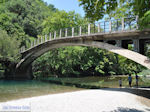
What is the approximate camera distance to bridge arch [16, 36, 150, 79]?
10.9 m

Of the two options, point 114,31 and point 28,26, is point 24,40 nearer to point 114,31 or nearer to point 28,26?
point 28,26

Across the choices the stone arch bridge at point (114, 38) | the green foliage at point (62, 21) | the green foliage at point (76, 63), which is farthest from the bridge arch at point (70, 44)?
the green foliage at point (62, 21)

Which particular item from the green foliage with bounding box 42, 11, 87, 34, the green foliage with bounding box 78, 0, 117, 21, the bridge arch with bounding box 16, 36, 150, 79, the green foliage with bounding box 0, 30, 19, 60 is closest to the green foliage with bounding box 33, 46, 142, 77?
the bridge arch with bounding box 16, 36, 150, 79

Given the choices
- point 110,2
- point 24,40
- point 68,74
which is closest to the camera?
point 110,2

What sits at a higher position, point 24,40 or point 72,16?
point 72,16

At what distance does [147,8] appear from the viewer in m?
4.48

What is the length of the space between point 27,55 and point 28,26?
83.0 ft

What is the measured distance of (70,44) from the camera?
17.8 m

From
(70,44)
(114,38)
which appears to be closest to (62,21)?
(70,44)

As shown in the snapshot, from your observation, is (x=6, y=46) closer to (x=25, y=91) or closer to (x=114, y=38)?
(x=25, y=91)

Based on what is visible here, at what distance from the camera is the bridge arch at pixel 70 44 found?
10915 millimetres

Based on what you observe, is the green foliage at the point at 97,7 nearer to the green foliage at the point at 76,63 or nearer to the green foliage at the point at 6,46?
the green foliage at the point at 6,46

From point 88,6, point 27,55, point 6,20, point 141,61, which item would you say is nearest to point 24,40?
point 6,20

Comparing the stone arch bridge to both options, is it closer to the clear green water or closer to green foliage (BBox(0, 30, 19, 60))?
the clear green water
